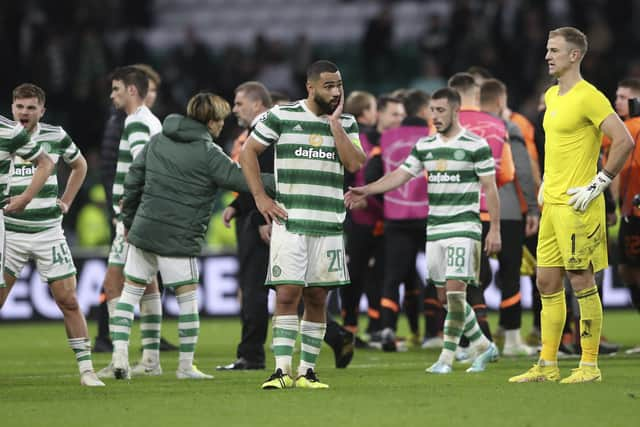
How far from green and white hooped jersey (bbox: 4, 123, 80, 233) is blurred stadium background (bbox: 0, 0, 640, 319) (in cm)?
1029

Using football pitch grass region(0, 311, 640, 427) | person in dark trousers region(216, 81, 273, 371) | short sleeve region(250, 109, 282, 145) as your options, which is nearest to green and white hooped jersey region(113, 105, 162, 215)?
person in dark trousers region(216, 81, 273, 371)

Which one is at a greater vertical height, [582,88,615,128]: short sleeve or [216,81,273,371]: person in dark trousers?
[582,88,615,128]: short sleeve

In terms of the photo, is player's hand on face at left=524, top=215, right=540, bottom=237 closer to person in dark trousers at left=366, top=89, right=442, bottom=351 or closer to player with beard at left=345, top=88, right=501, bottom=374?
person in dark trousers at left=366, top=89, right=442, bottom=351

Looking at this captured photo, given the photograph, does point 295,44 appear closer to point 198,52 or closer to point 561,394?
point 198,52

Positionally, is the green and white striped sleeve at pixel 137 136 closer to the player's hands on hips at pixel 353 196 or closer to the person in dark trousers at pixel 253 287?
the person in dark trousers at pixel 253 287

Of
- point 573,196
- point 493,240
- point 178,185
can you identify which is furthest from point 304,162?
point 493,240

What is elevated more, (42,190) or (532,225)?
(42,190)

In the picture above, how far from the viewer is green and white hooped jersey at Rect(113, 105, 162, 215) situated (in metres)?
10.4

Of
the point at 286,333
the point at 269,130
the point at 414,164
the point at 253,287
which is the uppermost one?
the point at 269,130

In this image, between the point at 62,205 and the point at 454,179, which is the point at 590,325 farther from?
the point at 62,205

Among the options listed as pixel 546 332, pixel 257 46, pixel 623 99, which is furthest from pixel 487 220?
pixel 257 46

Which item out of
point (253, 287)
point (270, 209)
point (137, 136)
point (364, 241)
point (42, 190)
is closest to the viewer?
point (270, 209)

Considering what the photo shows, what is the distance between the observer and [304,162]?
853cm

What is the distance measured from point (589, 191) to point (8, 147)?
3.83 meters
